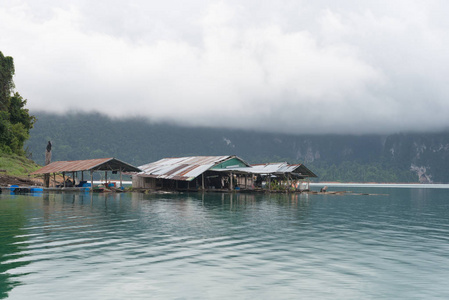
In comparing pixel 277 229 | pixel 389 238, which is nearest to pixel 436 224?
pixel 389 238

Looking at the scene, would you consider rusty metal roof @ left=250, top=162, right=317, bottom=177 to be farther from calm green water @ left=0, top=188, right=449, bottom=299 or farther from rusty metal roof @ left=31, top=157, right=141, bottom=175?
calm green water @ left=0, top=188, right=449, bottom=299

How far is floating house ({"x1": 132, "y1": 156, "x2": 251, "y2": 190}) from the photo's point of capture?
63938 millimetres

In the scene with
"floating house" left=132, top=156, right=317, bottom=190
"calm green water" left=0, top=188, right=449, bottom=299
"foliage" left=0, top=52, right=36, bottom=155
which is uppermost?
"foliage" left=0, top=52, right=36, bottom=155

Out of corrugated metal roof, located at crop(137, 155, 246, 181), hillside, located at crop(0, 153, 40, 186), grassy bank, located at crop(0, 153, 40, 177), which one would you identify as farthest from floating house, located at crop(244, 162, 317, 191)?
grassy bank, located at crop(0, 153, 40, 177)

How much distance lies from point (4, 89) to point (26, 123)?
794 centimetres

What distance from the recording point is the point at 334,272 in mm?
12711

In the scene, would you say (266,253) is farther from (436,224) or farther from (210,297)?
(436,224)

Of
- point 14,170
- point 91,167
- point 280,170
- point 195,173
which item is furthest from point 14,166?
point 280,170

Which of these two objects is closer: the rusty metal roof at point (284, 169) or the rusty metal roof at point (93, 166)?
the rusty metal roof at point (93, 166)

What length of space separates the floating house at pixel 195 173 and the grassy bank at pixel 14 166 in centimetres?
1798

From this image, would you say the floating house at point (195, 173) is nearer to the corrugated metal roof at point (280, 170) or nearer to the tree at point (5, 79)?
the corrugated metal roof at point (280, 170)

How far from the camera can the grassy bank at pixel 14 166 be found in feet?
204

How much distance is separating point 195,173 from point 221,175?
385 inches

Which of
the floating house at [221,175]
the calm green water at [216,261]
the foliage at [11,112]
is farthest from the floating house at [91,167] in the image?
the calm green water at [216,261]
